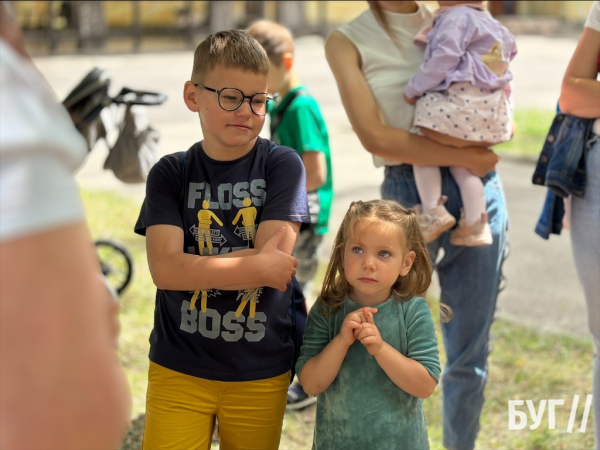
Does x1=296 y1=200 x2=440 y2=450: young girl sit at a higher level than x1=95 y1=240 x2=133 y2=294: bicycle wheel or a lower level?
higher

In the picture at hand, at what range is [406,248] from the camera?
2.30 meters

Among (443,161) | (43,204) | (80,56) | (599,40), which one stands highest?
(43,204)

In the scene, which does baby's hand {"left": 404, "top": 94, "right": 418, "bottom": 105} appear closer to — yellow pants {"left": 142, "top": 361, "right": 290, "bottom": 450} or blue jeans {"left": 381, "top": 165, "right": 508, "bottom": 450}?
blue jeans {"left": 381, "top": 165, "right": 508, "bottom": 450}

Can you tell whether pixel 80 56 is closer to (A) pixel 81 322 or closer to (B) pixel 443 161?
(B) pixel 443 161

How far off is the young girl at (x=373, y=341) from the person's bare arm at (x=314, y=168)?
128cm

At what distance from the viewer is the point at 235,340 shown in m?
2.25

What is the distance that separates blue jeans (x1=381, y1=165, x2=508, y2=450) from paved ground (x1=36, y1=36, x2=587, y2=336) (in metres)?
2.36

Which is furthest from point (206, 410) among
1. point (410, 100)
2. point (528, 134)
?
point (528, 134)

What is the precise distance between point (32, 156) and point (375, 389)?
63.8 inches

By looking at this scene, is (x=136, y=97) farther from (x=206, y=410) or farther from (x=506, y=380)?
(x=206, y=410)

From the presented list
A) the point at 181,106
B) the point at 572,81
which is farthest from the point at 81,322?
the point at 181,106

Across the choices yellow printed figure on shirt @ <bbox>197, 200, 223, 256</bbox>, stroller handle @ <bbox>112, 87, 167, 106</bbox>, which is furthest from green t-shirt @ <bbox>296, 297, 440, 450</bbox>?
stroller handle @ <bbox>112, 87, 167, 106</bbox>

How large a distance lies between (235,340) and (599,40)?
68.0 inches

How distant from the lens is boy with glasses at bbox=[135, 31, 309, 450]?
2.24m
